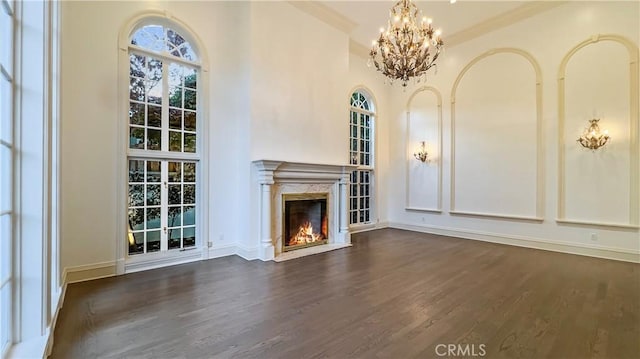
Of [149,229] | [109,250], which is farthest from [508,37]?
[109,250]

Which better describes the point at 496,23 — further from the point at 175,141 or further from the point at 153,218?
the point at 153,218

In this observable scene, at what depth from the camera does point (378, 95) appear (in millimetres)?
7746

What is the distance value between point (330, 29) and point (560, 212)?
5583 mm

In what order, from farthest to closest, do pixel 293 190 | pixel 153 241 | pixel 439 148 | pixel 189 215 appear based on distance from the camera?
pixel 439 148 → pixel 293 190 → pixel 189 215 → pixel 153 241

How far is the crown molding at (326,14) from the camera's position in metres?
5.21

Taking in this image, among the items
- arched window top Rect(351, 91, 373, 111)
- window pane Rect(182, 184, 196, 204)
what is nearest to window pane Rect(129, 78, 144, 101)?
window pane Rect(182, 184, 196, 204)

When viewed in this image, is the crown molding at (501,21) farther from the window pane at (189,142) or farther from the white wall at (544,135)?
the window pane at (189,142)

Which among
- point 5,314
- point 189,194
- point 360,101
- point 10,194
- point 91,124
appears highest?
point 360,101

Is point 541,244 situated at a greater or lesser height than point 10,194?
lesser

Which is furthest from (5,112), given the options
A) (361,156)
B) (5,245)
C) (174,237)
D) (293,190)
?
(361,156)

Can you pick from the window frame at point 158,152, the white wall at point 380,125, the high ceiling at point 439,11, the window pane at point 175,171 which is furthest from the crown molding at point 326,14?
the window pane at point 175,171

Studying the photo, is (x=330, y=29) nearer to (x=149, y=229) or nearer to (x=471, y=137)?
(x=471, y=137)

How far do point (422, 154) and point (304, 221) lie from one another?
3627 millimetres

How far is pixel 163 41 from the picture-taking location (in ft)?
14.3
